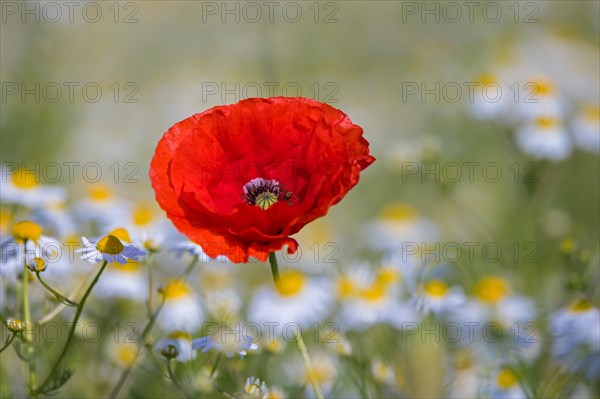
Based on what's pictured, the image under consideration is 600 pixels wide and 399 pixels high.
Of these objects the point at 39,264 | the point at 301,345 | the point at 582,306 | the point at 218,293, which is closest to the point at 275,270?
the point at 301,345

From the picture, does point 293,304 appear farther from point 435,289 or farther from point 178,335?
point 178,335

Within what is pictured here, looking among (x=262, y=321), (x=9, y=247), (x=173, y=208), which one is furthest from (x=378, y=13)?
(x=173, y=208)

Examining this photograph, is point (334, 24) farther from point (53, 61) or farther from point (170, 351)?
point (170, 351)

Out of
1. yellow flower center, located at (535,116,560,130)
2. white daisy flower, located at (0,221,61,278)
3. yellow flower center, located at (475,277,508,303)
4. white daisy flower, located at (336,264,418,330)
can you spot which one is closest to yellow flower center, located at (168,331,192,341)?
white daisy flower, located at (0,221,61,278)

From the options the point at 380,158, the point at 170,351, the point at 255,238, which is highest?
the point at 255,238

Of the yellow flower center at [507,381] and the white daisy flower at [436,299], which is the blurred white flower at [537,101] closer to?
the white daisy flower at [436,299]

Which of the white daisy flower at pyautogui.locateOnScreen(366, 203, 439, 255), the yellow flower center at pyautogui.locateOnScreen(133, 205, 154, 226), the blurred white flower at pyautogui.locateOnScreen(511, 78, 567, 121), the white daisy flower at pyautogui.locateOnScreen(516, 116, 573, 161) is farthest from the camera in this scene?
the white daisy flower at pyautogui.locateOnScreen(366, 203, 439, 255)

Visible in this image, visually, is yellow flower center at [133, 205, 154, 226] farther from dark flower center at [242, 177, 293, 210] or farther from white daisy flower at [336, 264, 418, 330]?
dark flower center at [242, 177, 293, 210]
